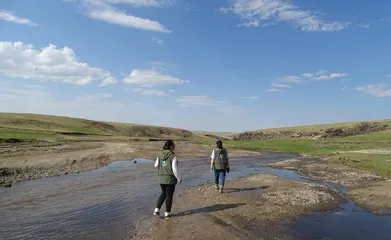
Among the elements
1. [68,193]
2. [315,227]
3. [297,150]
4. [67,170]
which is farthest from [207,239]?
[297,150]

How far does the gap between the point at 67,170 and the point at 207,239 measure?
67.8 ft

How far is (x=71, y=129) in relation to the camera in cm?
8838

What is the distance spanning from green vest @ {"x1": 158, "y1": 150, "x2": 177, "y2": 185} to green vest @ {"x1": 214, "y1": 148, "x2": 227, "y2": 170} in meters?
5.44

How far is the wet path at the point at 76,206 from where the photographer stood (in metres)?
11.3

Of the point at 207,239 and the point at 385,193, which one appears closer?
the point at 207,239

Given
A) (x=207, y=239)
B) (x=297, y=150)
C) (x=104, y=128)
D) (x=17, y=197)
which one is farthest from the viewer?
(x=104, y=128)

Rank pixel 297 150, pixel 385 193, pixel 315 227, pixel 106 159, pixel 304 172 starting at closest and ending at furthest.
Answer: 1. pixel 315 227
2. pixel 385 193
3. pixel 304 172
4. pixel 106 159
5. pixel 297 150

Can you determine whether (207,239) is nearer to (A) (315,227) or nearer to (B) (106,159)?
(A) (315,227)

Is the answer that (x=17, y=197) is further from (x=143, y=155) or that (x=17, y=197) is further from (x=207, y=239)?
(x=143, y=155)

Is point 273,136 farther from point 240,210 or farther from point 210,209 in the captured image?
point 210,209

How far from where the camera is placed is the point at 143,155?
43.9 meters

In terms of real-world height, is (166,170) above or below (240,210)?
above

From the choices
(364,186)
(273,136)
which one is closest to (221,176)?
(364,186)

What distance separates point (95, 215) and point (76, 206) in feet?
7.14
